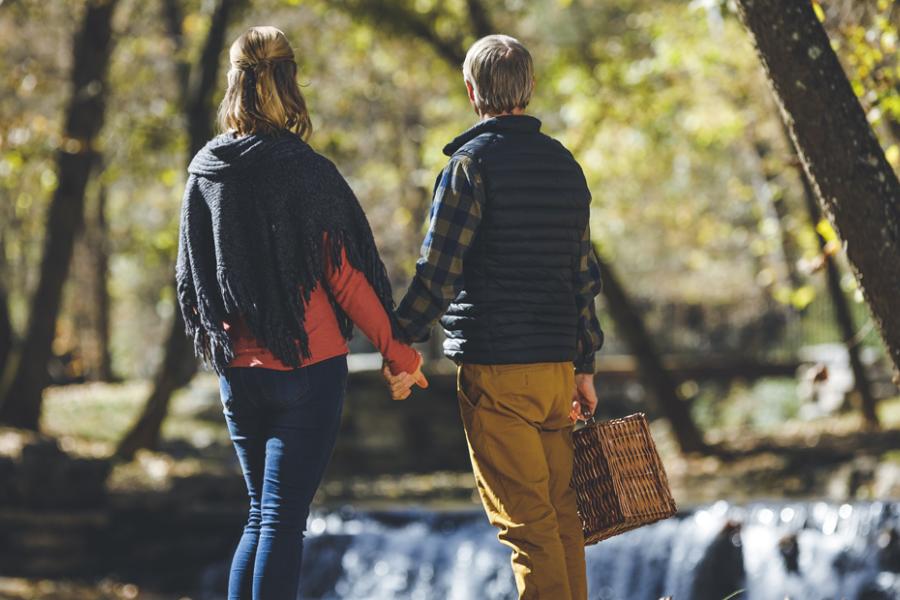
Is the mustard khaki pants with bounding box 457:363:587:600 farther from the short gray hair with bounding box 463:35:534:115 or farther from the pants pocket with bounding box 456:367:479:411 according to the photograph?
the short gray hair with bounding box 463:35:534:115

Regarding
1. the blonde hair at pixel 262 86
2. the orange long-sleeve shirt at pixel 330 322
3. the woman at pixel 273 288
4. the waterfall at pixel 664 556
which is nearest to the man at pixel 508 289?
the orange long-sleeve shirt at pixel 330 322

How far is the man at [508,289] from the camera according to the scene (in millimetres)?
3961

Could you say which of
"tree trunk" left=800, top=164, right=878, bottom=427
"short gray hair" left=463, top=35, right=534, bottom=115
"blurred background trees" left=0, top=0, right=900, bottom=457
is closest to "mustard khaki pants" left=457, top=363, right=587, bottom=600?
"short gray hair" left=463, top=35, right=534, bottom=115

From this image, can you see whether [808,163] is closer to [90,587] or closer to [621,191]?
[90,587]

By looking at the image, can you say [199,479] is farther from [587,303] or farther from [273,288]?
[273,288]

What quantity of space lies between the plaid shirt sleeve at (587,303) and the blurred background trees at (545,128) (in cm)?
140

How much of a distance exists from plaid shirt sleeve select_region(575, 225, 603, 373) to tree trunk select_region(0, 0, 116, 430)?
8.72m

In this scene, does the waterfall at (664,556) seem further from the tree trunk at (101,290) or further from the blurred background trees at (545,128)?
the tree trunk at (101,290)

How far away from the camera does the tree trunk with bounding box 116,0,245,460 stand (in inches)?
491

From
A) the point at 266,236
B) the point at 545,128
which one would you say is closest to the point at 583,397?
the point at 266,236

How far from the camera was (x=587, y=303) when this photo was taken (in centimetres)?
420

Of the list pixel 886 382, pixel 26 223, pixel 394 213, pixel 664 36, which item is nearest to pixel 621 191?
pixel 394 213

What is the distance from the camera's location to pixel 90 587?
30.7 ft

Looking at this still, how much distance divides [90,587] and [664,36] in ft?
28.3
